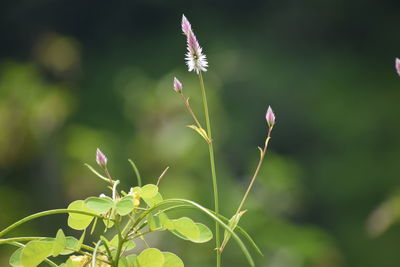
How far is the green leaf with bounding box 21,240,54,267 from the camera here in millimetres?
337

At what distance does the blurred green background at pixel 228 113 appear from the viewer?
6.44ft

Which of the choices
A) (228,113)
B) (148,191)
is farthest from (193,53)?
(228,113)

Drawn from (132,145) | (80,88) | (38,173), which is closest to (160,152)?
(132,145)

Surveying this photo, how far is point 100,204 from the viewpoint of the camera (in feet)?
1.13

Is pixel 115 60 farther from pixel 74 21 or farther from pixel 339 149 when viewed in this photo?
pixel 339 149

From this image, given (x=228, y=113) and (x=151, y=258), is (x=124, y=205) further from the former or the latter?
(x=228, y=113)

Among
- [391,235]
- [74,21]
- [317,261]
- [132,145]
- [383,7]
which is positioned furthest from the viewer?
[383,7]

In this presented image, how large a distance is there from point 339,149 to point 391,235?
0.51 metres

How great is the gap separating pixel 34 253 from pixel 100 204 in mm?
39

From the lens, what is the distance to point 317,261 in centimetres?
192

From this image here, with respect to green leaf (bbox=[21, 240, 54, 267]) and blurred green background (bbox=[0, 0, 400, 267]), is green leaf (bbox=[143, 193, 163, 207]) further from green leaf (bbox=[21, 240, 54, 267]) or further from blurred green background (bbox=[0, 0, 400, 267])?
blurred green background (bbox=[0, 0, 400, 267])

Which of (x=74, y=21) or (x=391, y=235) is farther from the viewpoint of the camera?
(x=74, y=21)

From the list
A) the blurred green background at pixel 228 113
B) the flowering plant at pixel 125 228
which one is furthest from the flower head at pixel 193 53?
the blurred green background at pixel 228 113

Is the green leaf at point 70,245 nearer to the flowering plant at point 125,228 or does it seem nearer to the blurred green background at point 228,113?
A: the flowering plant at point 125,228
